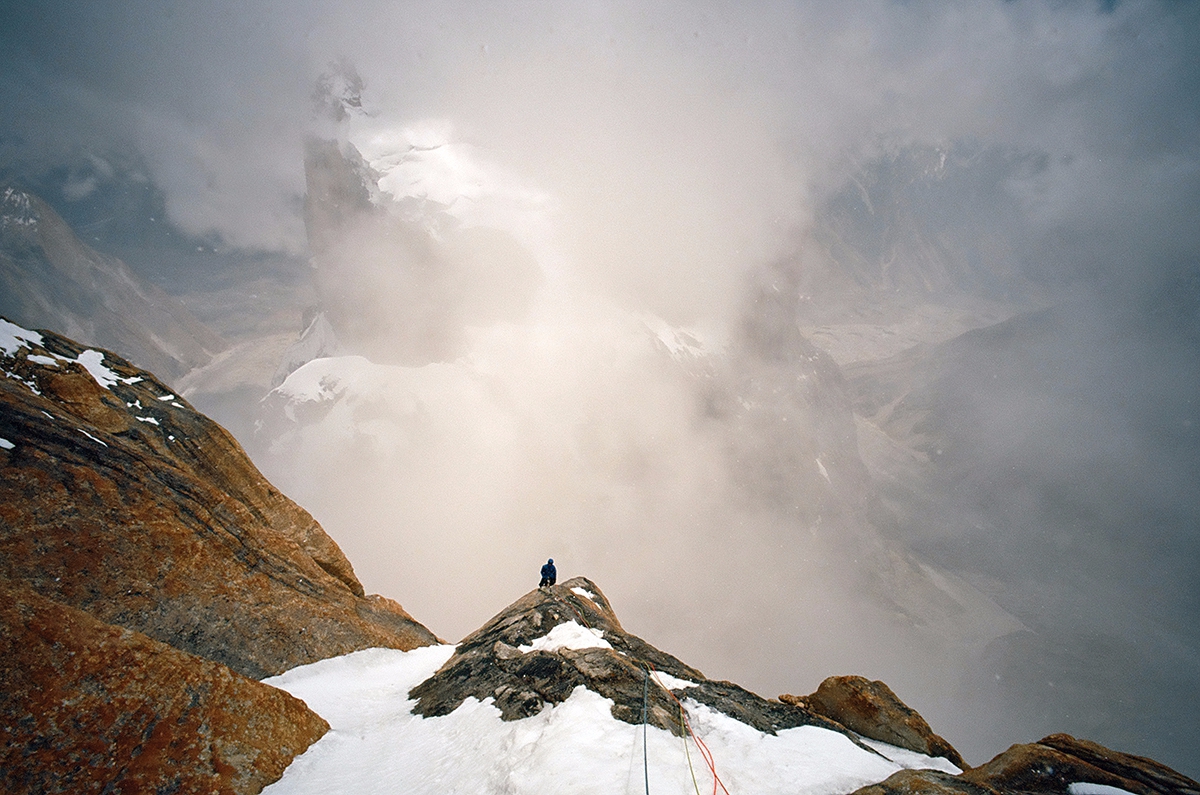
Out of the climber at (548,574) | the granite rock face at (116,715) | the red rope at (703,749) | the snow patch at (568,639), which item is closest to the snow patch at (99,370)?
the granite rock face at (116,715)

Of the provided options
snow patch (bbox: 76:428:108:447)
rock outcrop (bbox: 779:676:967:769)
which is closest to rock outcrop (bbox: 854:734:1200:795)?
rock outcrop (bbox: 779:676:967:769)

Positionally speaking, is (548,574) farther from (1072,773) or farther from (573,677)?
(1072,773)

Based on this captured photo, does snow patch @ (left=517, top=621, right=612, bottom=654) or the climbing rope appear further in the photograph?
snow patch @ (left=517, top=621, right=612, bottom=654)

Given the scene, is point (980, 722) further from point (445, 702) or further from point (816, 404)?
point (445, 702)

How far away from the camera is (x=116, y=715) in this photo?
8.38 metres

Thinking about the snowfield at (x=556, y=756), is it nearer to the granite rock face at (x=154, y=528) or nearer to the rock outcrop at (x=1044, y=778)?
the rock outcrop at (x=1044, y=778)

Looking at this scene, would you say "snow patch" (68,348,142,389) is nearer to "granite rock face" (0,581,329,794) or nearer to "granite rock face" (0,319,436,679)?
"granite rock face" (0,319,436,679)

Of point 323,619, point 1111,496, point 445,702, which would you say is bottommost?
point 445,702

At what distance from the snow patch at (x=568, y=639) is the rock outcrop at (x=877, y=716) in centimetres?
811

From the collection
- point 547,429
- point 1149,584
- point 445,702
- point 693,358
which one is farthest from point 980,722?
point 445,702

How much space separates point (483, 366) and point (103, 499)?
102 metres

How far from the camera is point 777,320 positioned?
174250 mm

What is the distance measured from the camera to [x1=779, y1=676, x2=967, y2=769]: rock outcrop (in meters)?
14.8

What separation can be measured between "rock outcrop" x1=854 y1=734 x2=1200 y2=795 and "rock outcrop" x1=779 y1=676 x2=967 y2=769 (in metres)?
4.48
